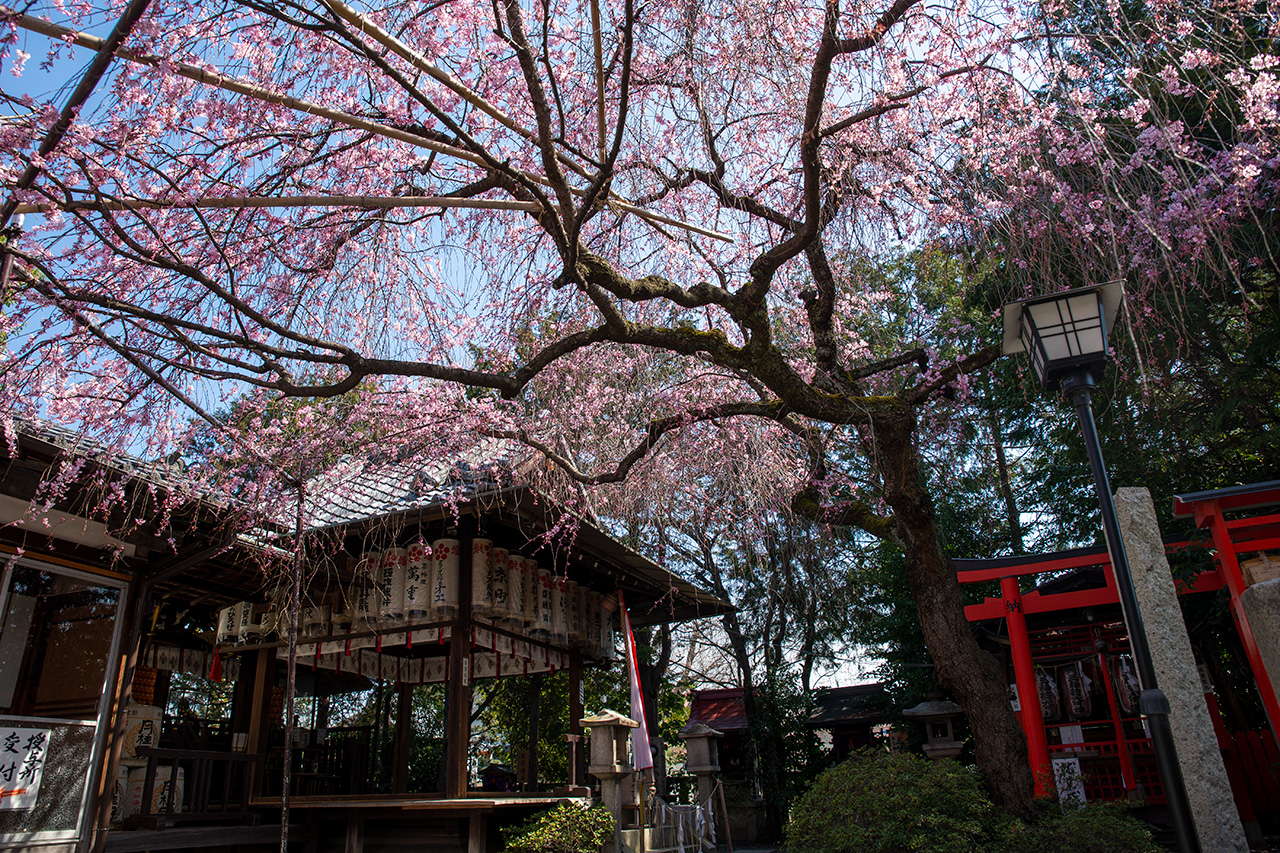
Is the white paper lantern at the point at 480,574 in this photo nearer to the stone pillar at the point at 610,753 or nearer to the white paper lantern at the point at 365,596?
the white paper lantern at the point at 365,596

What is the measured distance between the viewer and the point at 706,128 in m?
5.14

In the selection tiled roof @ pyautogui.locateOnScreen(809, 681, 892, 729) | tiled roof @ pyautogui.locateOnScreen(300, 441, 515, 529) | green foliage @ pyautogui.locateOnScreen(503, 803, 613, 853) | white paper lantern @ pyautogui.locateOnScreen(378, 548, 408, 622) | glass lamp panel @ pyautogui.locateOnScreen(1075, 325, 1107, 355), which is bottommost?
green foliage @ pyautogui.locateOnScreen(503, 803, 613, 853)

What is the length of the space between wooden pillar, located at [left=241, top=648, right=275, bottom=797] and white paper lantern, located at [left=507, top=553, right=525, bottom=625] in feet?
10.2

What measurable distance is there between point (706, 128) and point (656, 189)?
1636 millimetres

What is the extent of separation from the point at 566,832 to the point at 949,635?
3886 mm

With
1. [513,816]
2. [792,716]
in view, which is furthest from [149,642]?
[792,716]

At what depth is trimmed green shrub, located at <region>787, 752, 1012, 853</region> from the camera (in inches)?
179

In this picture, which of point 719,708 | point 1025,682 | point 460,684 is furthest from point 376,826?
point 719,708

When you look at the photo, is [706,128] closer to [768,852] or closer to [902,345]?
[902,345]

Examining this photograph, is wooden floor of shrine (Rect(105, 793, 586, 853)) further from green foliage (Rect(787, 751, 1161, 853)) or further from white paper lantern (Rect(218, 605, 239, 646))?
green foliage (Rect(787, 751, 1161, 853))

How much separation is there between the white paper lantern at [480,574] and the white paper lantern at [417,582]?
49 cm

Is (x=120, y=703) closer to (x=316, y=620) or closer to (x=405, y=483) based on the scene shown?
(x=316, y=620)

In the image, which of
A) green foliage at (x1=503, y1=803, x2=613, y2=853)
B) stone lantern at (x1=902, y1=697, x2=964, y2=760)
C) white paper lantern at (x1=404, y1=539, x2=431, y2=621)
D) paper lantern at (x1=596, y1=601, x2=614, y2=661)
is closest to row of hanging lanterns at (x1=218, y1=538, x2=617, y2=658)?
white paper lantern at (x1=404, y1=539, x2=431, y2=621)

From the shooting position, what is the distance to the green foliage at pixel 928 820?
4305 millimetres
